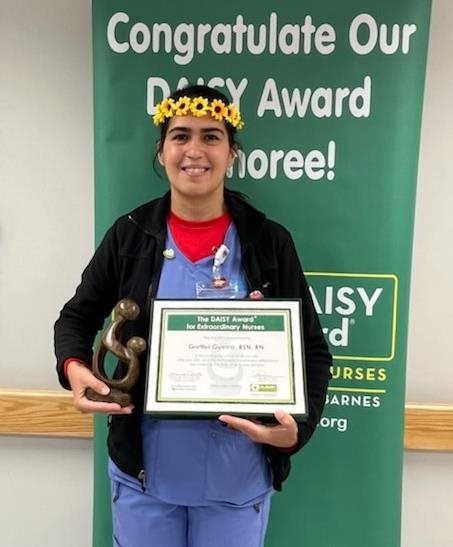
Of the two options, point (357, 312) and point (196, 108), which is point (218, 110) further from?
point (357, 312)

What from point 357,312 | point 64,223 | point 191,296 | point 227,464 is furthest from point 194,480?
point 64,223

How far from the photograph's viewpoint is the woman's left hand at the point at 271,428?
Answer: 110 centimetres

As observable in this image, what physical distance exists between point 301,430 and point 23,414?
1.10 metres

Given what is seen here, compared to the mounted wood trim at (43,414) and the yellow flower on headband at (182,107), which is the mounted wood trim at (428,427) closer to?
the mounted wood trim at (43,414)

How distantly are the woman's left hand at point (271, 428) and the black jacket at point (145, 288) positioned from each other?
0.08 m

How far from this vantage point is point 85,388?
1.18 metres

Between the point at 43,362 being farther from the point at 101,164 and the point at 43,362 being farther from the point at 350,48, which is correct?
the point at 350,48

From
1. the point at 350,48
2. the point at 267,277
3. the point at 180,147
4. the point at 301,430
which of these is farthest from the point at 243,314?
the point at 350,48

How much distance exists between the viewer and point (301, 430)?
3.93 feet

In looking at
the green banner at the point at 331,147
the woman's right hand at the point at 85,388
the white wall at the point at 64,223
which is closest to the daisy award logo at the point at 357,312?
the green banner at the point at 331,147

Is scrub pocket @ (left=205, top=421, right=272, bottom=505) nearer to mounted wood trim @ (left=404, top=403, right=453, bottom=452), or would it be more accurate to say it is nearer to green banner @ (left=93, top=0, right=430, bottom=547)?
green banner @ (left=93, top=0, right=430, bottom=547)

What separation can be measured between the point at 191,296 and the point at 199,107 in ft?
1.27

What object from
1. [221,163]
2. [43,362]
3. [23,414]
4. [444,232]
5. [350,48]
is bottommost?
[23,414]

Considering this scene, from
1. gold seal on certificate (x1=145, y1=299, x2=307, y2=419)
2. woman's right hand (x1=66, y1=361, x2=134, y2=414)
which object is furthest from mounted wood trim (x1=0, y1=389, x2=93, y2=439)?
gold seal on certificate (x1=145, y1=299, x2=307, y2=419)
